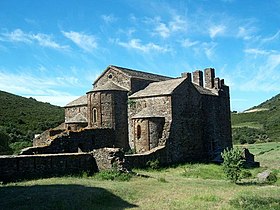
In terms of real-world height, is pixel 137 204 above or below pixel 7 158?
below

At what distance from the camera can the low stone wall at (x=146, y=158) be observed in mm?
26469

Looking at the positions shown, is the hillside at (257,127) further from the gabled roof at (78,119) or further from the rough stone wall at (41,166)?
the rough stone wall at (41,166)

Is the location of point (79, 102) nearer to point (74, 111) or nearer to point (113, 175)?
point (74, 111)

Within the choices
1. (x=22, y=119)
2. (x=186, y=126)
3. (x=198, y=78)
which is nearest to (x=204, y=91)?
(x=198, y=78)

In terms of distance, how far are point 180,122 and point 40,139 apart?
1301 cm

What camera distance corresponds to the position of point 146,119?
1225 inches

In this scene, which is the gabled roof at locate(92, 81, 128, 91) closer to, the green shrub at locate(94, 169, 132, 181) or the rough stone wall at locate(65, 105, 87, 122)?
the rough stone wall at locate(65, 105, 87, 122)

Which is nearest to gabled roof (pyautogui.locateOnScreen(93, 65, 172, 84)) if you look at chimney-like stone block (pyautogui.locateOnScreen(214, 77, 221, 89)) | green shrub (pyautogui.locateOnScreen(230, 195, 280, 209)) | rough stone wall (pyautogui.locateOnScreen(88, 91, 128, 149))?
rough stone wall (pyautogui.locateOnScreen(88, 91, 128, 149))

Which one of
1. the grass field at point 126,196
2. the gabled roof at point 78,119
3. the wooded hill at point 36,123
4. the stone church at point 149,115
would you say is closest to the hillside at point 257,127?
the wooded hill at point 36,123

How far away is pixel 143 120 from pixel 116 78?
7.51m

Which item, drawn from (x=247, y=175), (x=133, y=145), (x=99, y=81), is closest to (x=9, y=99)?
(x=99, y=81)

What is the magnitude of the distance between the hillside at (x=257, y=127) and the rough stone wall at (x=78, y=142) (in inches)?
2191

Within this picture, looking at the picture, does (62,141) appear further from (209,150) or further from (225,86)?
(225,86)

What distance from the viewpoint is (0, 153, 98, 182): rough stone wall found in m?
18.6
